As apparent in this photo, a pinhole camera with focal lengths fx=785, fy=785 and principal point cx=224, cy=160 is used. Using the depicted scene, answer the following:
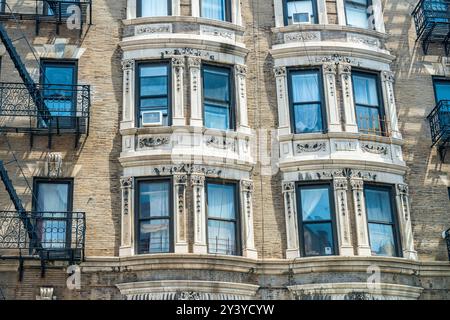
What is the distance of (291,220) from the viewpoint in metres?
19.1

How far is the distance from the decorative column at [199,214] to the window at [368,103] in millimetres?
4634

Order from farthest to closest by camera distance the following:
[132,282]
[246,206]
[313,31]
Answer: [313,31] < [246,206] < [132,282]

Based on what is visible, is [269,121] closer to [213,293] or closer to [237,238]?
[237,238]

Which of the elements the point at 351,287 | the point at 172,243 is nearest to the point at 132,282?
the point at 172,243

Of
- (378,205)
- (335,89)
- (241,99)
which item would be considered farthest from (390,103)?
(241,99)

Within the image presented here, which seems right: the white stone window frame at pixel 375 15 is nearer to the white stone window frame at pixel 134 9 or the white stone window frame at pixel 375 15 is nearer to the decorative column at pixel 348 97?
the decorative column at pixel 348 97

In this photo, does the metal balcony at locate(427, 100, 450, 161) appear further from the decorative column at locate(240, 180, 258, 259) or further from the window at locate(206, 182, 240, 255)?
the window at locate(206, 182, 240, 255)

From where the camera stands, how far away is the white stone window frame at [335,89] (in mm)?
20156

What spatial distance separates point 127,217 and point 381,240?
20.7ft

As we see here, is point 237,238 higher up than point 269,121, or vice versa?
point 269,121

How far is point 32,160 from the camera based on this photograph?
62.5 ft

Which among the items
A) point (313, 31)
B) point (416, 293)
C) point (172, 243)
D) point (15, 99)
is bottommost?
point (416, 293)

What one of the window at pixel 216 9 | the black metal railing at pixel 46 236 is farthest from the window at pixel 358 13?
the black metal railing at pixel 46 236

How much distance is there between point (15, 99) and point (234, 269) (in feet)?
22.6
